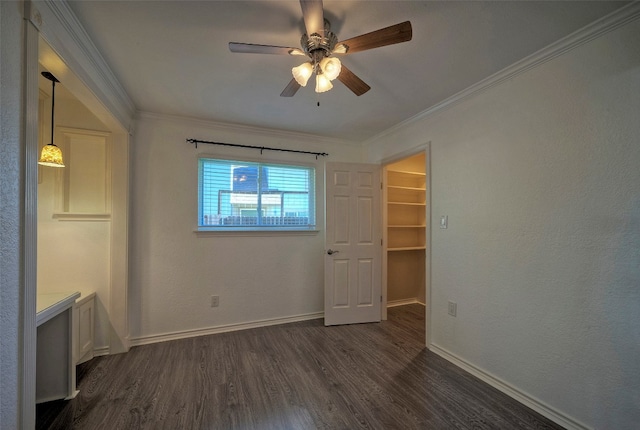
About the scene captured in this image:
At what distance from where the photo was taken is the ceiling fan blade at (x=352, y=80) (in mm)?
1674

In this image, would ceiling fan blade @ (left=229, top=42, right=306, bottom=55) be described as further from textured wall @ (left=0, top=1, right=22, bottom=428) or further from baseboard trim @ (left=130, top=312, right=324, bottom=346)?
baseboard trim @ (left=130, top=312, right=324, bottom=346)

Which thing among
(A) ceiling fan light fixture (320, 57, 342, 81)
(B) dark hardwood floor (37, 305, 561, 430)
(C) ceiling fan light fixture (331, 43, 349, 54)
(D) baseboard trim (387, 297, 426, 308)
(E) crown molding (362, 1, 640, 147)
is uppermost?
(E) crown molding (362, 1, 640, 147)

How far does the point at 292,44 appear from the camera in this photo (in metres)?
1.77

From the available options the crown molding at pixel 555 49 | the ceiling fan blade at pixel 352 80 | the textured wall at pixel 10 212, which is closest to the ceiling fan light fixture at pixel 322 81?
the ceiling fan blade at pixel 352 80

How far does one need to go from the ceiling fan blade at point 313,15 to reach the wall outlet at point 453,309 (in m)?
2.41

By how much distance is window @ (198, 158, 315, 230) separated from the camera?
320 centimetres

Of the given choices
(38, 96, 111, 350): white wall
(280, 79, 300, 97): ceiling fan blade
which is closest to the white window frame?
(38, 96, 111, 350): white wall

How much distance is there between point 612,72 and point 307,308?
3.41 meters

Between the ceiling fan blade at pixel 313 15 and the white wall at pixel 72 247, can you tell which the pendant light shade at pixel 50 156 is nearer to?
the white wall at pixel 72 247

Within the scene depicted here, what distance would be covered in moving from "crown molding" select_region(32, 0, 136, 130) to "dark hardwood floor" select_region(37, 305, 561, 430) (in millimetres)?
2165

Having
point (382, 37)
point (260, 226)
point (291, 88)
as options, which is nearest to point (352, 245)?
point (260, 226)

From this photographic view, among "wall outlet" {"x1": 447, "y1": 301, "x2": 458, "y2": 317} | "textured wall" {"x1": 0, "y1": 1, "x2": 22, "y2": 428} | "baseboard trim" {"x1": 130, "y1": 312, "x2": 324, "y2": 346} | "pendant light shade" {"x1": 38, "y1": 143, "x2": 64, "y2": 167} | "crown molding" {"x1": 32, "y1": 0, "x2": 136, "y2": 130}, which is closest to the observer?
"textured wall" {"x1": 0, "y1": 1, "x2": 22, "y2": 428}

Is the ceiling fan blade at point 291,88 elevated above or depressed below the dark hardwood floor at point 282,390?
above

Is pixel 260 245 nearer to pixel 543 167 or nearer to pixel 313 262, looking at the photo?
pixel 313 262
